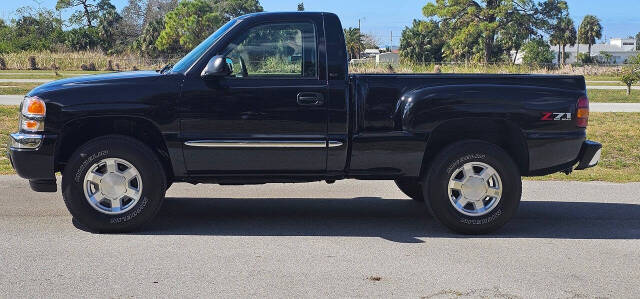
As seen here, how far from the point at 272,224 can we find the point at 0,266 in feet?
7.85

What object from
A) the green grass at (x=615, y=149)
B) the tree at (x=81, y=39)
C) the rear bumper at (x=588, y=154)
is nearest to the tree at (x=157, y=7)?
the tree at (x=81, y=39)

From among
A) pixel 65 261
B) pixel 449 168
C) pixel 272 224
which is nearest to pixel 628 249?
pixel 449 168

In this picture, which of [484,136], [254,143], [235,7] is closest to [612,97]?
[484,136]

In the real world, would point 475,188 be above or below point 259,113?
A: below

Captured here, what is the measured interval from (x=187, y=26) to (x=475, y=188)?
78.7m

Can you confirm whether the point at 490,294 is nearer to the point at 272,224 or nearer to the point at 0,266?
the point at 272,224

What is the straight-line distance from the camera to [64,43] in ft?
237

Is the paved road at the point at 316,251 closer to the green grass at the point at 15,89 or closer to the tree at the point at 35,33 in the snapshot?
the green grass at the point at 15,89

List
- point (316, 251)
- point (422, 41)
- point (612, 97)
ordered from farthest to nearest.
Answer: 1. point (422, 41)
2. point (612, 97)
3. point (316, 251)

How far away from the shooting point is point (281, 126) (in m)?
6.51

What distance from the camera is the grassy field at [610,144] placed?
10141 mm

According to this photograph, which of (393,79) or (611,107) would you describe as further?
(611,107)

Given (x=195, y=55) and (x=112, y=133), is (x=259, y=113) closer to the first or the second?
(x=195, y=55)

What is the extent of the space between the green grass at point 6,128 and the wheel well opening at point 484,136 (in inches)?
221
